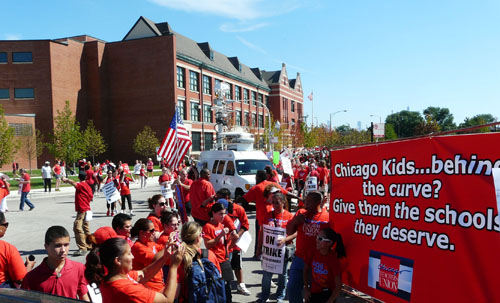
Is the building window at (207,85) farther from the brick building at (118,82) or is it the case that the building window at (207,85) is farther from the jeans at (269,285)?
the jeans at (269,285)

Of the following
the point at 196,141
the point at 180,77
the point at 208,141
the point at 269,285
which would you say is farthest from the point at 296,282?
the point at 208,141

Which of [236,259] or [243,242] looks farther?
[236,259]

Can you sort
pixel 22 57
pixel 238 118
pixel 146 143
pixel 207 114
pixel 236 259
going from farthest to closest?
1. pixel 238 118
2. pixel 207 114
3. pixel 22 57
4. pixel 146 143
5. pixel 236 259

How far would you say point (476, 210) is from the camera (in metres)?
3.24

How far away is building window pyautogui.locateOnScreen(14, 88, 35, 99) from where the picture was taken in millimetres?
44491

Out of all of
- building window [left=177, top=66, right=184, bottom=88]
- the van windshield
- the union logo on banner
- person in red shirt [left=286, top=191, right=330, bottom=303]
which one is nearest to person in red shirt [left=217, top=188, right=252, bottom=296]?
person in red shirt [left=286, top=191, right=330, bottom=303]

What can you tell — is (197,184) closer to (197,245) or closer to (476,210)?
(197,245)

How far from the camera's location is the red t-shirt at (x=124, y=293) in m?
2.79

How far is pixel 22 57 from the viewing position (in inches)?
1751

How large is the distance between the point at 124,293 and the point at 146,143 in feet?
136

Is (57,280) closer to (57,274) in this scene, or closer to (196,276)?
(57,274)

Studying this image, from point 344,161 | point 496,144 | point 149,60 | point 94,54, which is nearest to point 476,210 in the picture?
point 496,144

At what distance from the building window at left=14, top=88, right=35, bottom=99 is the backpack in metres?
48.3

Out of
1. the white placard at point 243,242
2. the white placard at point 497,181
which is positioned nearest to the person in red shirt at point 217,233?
the white placard at point 243,242
